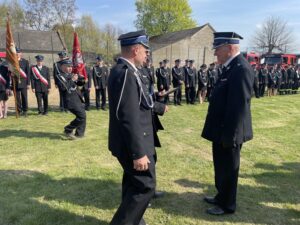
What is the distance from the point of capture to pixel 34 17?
158ft

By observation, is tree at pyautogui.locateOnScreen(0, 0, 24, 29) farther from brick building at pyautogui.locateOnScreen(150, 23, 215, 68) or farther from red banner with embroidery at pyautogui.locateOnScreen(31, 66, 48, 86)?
red banner with embroidery at pyautogui.locateOnScreen(31, 66, 48, 86)

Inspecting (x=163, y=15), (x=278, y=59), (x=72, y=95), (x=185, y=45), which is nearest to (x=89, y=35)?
(x=185, y=45)

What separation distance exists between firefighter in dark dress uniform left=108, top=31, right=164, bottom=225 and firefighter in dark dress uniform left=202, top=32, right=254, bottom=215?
0.92 m

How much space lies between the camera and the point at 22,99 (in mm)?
10469

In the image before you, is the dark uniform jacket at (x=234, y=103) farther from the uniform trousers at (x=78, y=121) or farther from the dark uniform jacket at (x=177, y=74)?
the dark uniform jacket at (x=177, y=74)

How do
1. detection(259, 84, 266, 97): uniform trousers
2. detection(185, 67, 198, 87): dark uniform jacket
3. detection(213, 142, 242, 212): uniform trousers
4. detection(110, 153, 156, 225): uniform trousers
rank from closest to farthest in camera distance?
1. detection(110, 153, 156, 225): uniform trousers
2. detection(213, 142, 242, 212): uniform trousers
3. detection(185, 67, 198, 87): dark uniform jacket
4. detection(259, 84, 266, 97): uniform trousers

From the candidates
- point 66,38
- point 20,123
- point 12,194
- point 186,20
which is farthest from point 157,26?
point 12,194

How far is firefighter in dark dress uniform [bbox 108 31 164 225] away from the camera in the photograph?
2912 millimetres

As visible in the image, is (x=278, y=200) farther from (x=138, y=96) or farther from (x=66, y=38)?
(x=66, y=38)

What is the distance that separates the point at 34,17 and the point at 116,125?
50.4m

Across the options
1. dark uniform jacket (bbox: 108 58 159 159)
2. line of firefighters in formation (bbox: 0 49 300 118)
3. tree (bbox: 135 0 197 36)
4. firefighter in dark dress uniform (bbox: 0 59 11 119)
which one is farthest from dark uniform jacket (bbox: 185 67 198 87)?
tree (bbox: 135 0 197 36)

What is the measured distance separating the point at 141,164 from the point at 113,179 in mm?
2162

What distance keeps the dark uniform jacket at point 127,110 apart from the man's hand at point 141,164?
0.12 feet

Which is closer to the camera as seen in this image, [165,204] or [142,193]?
[142,193]
